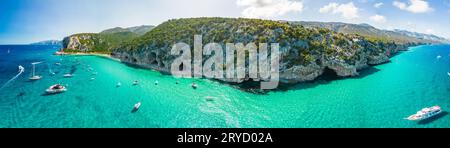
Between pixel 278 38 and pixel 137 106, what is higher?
pixel 278 38

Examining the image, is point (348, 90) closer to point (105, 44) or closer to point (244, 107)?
point (244, 107)

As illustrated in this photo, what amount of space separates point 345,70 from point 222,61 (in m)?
28.0

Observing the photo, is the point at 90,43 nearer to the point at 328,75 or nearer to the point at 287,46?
the point at 287,46

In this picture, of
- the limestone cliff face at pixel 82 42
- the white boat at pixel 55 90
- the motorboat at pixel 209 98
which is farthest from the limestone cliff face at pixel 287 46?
the limestone cliff face at pixel 82 42

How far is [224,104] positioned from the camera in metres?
35.4

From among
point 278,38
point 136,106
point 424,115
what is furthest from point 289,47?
point 136,106

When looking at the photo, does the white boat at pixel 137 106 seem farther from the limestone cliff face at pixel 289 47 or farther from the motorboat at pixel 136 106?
the limestone cliff face at pixel 289 47

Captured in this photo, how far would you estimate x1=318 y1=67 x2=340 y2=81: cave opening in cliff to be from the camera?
162ft

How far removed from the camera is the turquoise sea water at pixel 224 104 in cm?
2853

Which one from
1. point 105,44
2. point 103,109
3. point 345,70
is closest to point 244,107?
point 103,109

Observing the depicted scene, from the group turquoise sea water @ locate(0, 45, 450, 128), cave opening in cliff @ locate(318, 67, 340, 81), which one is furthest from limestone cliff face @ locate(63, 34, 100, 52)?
cave opening in cliff @ locate(318, 67, 340, 81)

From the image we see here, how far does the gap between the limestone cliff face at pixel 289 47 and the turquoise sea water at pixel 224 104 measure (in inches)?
161

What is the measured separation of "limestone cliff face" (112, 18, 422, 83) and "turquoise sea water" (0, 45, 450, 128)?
409 cm

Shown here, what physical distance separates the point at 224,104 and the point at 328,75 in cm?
2900
